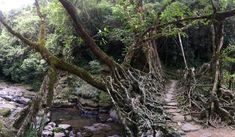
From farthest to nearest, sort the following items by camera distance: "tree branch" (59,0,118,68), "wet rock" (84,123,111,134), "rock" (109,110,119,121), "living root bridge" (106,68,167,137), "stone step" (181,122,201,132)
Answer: "rock" (109,110,119,121)
"wet rock" (84,123,111,134)
"stone step" (181,122,201,132)
"living root bridge" (106,68,167,137)
"tree branch" (59,0,118,68)

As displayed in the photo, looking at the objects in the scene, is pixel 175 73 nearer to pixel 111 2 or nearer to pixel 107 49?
pixel 107 49

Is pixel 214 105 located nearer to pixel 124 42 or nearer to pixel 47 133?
pixel 47 133

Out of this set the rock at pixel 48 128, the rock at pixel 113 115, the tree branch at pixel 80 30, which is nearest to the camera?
the tree branch at pixel 80 30

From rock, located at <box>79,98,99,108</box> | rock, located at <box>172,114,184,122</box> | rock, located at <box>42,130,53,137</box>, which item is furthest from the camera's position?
rock, located at <box>79,98,99,108</box>

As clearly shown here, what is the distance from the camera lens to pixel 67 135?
8844mm

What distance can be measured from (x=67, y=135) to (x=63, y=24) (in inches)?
288

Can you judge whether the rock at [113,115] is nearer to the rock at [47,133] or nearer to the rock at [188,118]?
the rock at [47,133]

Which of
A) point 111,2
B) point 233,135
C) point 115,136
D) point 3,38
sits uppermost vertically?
point 111,2

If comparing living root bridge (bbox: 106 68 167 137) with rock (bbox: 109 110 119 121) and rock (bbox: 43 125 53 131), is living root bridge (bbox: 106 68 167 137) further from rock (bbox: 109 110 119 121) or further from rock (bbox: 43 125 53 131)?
rock (bbox: 43 125 53 131)

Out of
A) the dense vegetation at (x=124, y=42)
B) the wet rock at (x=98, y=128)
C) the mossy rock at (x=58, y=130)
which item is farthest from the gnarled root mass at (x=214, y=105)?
the mossy rock at (x=58, y=130)

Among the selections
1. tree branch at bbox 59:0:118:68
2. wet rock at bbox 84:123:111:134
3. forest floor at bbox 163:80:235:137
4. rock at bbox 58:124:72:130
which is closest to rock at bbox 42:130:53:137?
rock at bbox 58:124:72:130

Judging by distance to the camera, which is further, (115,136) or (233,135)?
(115,136)

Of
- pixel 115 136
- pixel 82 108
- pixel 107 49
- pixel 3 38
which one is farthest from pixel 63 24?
pixel 115 136

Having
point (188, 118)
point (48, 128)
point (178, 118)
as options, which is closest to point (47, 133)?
point (48, 128)
